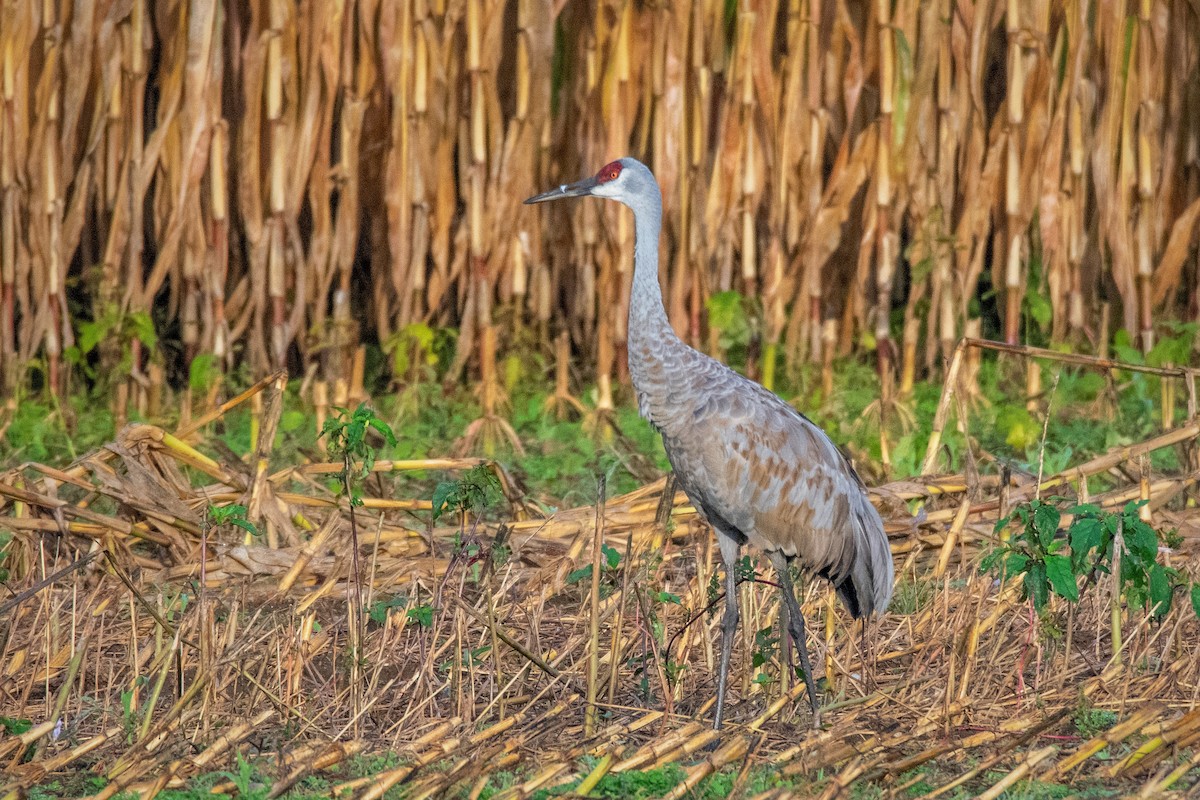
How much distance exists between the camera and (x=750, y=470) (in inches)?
176

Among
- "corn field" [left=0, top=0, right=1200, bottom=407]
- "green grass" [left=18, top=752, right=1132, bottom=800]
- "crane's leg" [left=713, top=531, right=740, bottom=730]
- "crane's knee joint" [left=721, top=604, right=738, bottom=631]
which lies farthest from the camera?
"corn field" [left=0, top=0, right=1200, bottom=407]

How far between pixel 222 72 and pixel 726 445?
13.5 ft

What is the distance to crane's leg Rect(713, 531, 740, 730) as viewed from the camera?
13.6ft

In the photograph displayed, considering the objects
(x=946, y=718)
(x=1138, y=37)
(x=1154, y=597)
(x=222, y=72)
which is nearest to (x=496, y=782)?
(x=946, y=718)

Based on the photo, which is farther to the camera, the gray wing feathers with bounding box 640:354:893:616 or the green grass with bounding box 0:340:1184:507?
the green grass with bounding box 0:340:1184:507

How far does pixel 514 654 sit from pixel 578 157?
3.85m

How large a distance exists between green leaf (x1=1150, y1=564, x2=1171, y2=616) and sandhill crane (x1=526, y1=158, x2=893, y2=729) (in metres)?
0.83

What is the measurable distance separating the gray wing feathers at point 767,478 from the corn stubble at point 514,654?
8.2 inches

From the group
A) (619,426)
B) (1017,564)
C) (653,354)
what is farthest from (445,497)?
(619,426)

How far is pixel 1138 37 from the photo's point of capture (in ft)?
24.8

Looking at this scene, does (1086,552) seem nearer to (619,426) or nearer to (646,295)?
(646,295)

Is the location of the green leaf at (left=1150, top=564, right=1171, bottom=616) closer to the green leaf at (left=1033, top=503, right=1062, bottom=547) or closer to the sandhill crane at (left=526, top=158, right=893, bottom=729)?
the green leaf at (left=1033, top=503, right=1062, bottom=547)

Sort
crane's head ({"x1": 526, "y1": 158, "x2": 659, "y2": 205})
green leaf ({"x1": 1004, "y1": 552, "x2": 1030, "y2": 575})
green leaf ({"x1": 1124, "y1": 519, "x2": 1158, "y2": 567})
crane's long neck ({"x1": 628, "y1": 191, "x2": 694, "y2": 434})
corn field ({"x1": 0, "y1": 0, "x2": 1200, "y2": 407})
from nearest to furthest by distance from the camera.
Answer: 1. green leaf ({"x1": 1124, "y1": 519, "x2": 1158, "y2": 567})
2. green leaf ({"x1": 1004, "y1": 552, "x2": 1030, "y2": 575})
3. crane's long neck ({"x1": 628, "y1": 191, "x2": 694, "y2": 434})
4. crane's head ({"x1": 526, "y1": 158, "x2": 659, "y2": 205})
5. corn field ({"x1": 0, "y1": 0, "x2": 1200, "y2": 407})

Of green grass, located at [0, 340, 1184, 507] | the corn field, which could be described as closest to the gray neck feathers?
green grass, located at [0, 340, 1184, 507]
